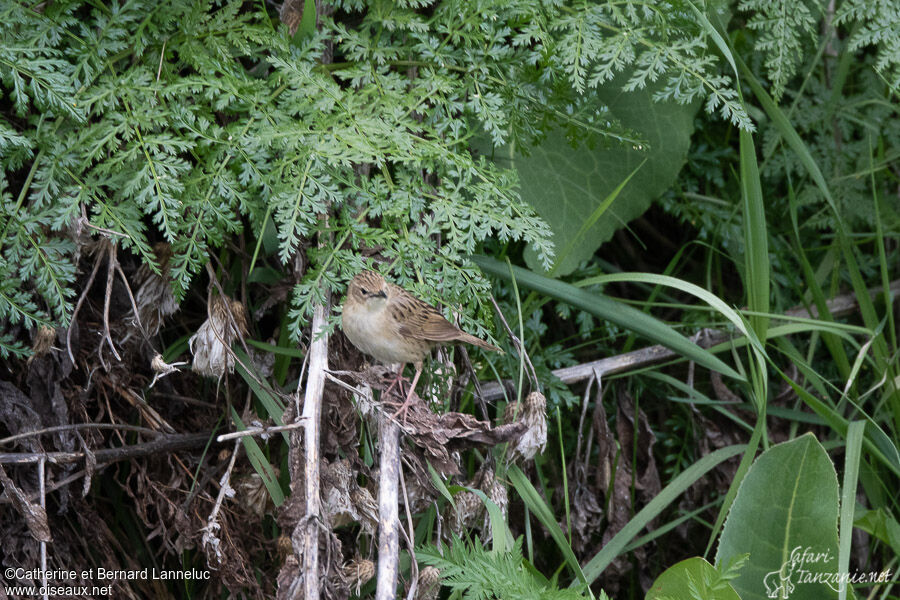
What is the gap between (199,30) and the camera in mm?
2641

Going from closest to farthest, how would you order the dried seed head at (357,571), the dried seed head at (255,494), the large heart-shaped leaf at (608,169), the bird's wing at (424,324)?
the dried seed head at (357,571) → the bird's wing at (424,324) → the dried seed head at (255,494) → the large heart-shaped leaf at (608,169)

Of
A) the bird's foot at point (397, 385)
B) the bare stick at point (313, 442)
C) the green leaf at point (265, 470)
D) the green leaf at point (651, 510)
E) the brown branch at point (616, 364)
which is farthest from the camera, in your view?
the brown branch at point (616, 364)

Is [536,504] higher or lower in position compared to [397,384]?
lower

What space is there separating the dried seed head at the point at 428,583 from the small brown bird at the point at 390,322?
1.48 feet

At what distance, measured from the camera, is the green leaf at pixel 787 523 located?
261 centimetres

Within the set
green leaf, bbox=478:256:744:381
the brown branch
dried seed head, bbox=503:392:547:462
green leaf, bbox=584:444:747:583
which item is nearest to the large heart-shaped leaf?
the brown branch

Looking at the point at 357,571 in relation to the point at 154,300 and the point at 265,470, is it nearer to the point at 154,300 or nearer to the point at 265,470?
the point at 265,470

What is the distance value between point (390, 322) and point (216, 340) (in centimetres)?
68

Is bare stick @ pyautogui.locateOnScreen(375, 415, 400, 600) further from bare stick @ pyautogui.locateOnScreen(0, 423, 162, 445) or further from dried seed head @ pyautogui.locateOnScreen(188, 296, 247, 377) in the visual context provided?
bare stick @ pyautogui.locateOnScreen(0, 423, 162, 445)

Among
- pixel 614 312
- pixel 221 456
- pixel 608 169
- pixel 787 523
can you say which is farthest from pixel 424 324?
pixel 608 169

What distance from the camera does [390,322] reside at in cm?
235

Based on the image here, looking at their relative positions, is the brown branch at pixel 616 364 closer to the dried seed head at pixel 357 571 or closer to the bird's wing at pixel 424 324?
the bird's wing at pixel 424 324

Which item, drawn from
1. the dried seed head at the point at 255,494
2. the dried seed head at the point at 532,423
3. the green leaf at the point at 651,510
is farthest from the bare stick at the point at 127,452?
the green leaf at the point at 651,510

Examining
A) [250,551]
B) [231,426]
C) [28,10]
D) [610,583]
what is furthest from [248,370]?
[610,583]
